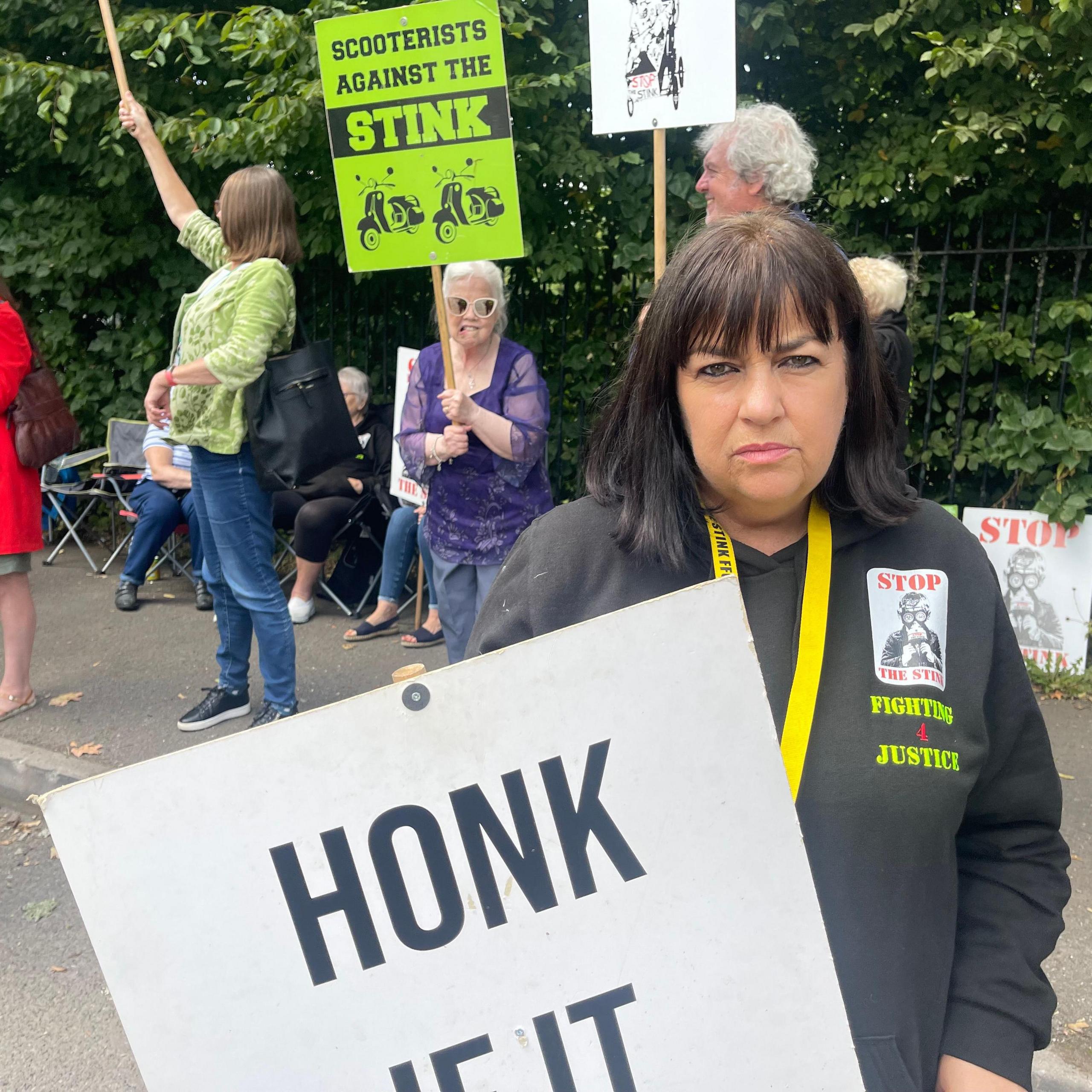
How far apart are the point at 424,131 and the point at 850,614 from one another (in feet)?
9.47

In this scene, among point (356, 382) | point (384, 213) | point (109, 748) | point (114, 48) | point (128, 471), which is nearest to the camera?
point (384, 213)

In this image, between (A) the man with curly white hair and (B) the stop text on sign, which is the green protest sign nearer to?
(A) the man with curly white hair

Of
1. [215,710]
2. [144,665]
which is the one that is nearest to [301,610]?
[144,665]

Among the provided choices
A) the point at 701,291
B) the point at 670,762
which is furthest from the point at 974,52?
the point at 670,762

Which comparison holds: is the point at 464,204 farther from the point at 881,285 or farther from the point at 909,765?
the point at 909,765

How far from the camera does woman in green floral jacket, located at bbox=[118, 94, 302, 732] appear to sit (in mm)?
4203

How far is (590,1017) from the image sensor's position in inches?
44.8

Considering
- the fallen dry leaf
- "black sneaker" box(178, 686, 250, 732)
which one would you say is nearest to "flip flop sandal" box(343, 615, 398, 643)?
"black sneaker" box(178, 686, 250, 732)

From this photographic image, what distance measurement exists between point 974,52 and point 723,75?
233 centimetres

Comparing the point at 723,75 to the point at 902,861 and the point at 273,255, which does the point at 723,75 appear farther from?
the point at 902,861

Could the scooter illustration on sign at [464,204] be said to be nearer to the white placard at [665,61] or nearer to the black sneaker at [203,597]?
the white placard at [665,61]

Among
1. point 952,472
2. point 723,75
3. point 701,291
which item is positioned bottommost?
point 952,472

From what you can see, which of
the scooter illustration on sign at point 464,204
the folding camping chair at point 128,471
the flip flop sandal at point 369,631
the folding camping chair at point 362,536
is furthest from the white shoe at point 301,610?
the scooter illustration on sign at point 464,204

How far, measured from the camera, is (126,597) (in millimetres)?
7102
